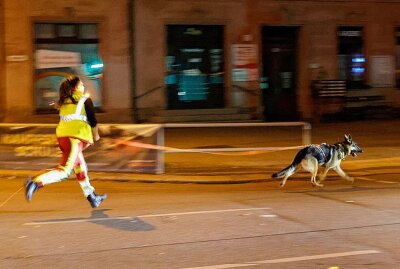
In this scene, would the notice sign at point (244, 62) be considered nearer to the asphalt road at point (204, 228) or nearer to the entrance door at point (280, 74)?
the entrance door at point (280, 74)

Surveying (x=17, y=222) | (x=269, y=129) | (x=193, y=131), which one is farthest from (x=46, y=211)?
(x=269, y=129)

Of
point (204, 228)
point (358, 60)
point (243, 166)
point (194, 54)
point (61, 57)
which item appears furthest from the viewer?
point (358, 60)

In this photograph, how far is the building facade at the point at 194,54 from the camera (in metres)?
18.9

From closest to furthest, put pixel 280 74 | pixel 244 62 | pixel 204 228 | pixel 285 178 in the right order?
pixel 204 228 < pixel 285 178 < pixel 244 62 < pixel 280 74

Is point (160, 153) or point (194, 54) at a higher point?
point (194, 54)

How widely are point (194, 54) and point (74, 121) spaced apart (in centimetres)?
1264

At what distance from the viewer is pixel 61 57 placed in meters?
19.0

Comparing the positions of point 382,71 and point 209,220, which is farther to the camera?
point 382,71

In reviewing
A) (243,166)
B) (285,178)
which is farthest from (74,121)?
(243,166)

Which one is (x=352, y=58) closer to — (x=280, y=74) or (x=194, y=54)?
(x=280, y=74)

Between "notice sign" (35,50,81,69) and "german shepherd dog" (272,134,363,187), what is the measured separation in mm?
10283

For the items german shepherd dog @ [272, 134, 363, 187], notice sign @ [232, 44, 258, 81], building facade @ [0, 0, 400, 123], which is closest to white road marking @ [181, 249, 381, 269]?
german shepherd dog @ [272, 134, 363, 187]

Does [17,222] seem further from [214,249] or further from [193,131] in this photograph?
[193,131]

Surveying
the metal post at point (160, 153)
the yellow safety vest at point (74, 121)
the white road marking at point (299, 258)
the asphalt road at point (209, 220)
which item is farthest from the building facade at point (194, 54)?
the white road marking at point (299, 258)
